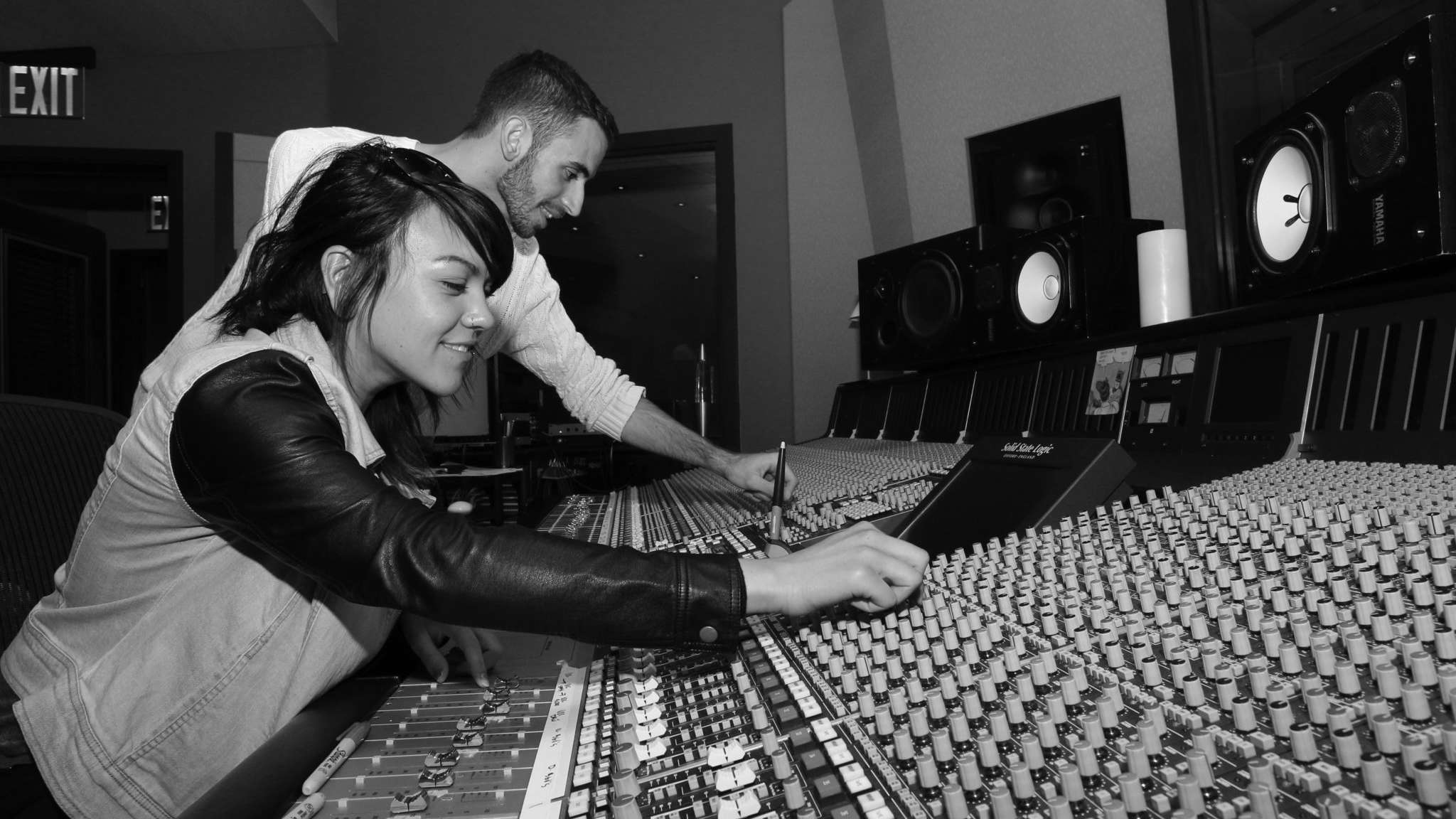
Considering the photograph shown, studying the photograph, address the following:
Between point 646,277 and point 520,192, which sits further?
point 646,277

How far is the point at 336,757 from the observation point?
0.63 metres

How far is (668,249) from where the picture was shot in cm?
761

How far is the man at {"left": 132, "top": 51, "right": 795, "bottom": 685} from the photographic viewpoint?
1.73 meters

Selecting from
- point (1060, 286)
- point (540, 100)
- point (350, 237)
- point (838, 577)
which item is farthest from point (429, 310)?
point (1060, 286)

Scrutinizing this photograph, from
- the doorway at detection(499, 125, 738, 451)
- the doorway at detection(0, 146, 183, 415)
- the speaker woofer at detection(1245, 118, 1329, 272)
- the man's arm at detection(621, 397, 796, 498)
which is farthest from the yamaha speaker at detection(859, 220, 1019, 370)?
the doorway at detection(499, 125, 738, 451)

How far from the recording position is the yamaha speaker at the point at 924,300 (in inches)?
83.4

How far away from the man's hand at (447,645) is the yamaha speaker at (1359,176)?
3.76ft

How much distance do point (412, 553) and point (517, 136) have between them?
1.42m

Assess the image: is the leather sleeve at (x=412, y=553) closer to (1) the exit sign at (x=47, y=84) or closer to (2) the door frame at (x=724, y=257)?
(2) the door frame at (x=724, y=257)

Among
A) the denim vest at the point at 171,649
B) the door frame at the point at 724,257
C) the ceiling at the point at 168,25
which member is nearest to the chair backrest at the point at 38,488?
the denim vest at the point at 171,649

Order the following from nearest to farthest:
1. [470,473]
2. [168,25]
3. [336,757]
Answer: [336,757] < [470,473] < [168,25]

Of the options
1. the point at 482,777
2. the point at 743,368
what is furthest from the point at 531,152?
the point at 743,368

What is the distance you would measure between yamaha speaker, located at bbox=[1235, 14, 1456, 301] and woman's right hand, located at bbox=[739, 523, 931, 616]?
77 centimetres

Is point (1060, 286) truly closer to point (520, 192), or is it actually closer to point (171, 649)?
point (520, 192)
